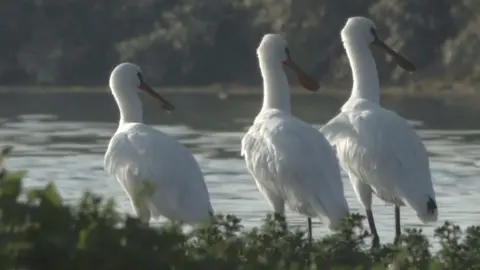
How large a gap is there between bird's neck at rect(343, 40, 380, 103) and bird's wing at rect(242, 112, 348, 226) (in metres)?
1.20

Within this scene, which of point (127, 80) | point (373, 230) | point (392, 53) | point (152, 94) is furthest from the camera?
point (152, 94)

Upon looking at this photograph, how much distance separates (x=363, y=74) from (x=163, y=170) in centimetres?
213

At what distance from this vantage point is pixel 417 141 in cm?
1129

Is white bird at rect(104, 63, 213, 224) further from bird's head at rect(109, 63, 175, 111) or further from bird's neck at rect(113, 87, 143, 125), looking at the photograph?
bird's head at rect(109, 63, 175, 111)

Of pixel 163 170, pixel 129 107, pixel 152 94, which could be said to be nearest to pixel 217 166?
pixel 152 94

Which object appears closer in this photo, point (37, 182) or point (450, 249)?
point (450, 249)

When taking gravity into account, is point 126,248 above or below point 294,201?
above

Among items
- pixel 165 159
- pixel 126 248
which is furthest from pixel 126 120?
pixel 126 248

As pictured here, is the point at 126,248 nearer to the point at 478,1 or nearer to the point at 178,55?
the point at 478,1

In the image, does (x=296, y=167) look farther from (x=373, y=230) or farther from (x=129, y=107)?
(x=129, y=107)

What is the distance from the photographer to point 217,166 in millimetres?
21750

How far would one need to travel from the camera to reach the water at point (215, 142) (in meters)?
16.5

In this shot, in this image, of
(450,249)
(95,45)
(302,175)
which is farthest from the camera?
(95,45)

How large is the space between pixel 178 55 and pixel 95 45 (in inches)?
212
